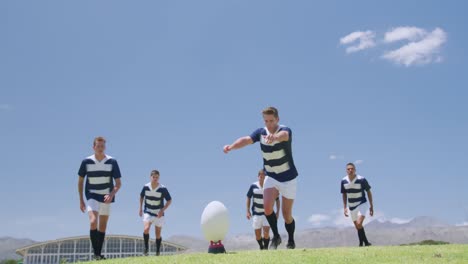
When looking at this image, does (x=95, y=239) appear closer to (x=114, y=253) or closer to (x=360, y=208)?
(x=360, y=208)

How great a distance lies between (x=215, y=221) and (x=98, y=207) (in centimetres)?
294

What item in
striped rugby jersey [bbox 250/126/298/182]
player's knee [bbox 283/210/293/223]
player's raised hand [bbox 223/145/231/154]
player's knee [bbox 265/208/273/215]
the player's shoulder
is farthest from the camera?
the player's shoulder

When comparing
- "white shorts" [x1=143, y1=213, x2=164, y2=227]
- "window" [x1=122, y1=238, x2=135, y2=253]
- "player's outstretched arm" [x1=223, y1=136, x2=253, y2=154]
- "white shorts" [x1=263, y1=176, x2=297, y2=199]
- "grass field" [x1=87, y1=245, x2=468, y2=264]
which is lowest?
"grass field" [x1=87, y1=245, x2=468, y2=264]

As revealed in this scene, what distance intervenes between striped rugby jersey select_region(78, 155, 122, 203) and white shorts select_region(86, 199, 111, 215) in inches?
3.6

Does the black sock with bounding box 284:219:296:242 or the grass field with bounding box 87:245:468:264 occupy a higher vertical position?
the black sock with bounding box 284:219:296:242

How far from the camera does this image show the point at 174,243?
90875mm

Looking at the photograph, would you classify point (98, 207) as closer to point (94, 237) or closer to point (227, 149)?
point (94, 237)

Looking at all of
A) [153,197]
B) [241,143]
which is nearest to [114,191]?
[241,143]

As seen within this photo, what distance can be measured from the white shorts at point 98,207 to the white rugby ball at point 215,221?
242 centimetres

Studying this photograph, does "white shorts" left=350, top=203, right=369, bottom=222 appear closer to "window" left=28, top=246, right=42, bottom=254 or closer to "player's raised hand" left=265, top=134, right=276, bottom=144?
"player's raised hand" left=265, top=134, right=276, bottom=144

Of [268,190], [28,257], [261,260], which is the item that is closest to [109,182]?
[268,190]

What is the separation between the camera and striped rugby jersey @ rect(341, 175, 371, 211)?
16938 millimetres

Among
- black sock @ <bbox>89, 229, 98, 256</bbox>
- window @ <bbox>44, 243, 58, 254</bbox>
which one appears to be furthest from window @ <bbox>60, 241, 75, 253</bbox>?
black sock @ <bbox>89, 229, 98, 256</bbox>

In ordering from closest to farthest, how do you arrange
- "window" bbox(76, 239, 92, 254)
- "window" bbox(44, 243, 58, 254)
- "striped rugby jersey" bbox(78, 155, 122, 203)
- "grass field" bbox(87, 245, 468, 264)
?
"grass field" bbox(87, 245, 468, 264) → "striped rugby jersey" bbox(78, 155, 122, 203) → "window" bbox(76, 239, 92, 254) → "window" bbox(44, 243, 58, 254)
